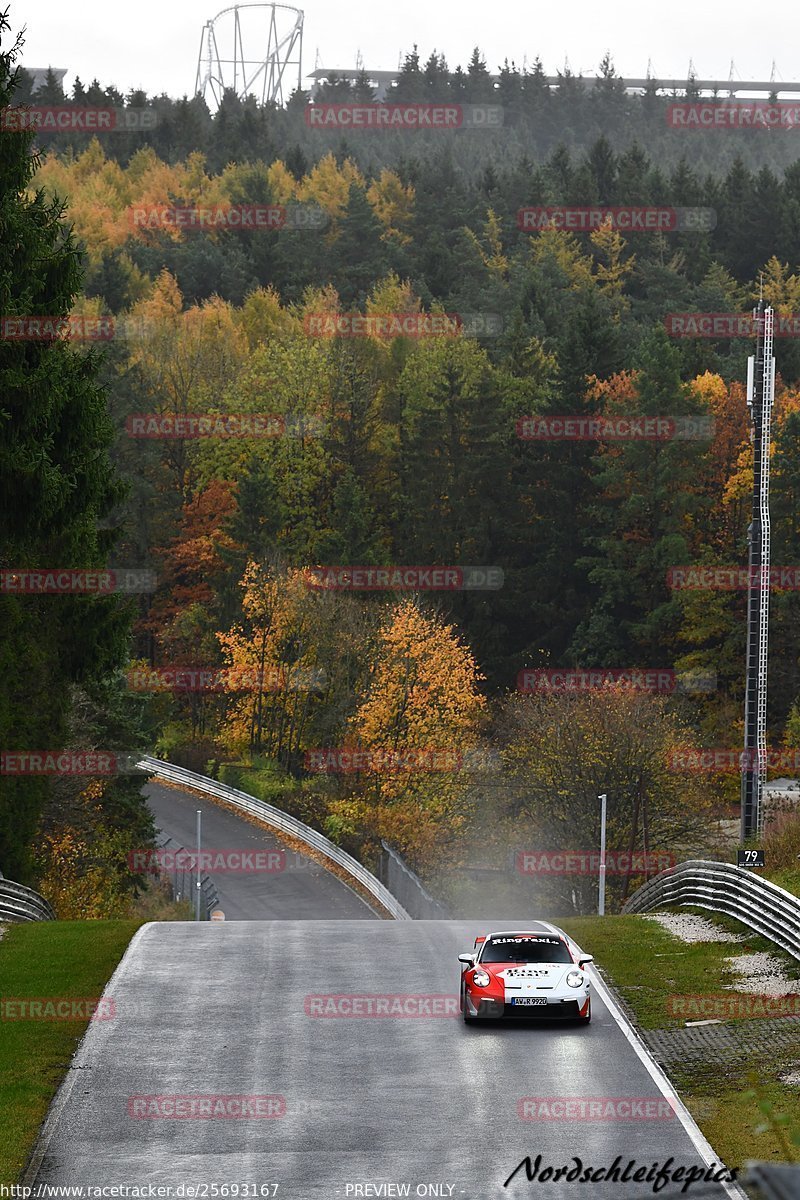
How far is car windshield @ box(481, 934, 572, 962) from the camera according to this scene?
21.8m

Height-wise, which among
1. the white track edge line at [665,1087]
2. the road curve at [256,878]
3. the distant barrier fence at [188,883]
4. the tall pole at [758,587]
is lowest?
the road curve at [256,878]

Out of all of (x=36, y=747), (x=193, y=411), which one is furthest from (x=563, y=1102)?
(x=193, y=411)

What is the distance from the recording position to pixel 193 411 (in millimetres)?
104312

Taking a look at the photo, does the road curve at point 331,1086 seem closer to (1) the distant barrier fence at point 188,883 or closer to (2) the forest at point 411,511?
(2) the forest at point 411,511

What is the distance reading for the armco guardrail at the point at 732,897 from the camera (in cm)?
2622

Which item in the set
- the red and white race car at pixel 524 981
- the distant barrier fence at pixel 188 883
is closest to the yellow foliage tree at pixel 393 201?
the distant barrier fence at pixel 188 883

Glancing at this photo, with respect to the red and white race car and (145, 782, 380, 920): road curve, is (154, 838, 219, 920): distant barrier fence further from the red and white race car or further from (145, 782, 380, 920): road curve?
the red and white race car

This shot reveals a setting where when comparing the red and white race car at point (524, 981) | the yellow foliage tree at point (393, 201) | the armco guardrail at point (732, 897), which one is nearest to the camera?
the red and white race car at point (524, 981)

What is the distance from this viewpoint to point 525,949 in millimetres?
22000

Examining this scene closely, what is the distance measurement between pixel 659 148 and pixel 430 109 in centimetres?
2463

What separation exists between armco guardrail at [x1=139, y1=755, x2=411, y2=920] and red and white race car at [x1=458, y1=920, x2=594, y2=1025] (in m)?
38.3

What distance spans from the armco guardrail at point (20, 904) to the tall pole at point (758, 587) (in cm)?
1546

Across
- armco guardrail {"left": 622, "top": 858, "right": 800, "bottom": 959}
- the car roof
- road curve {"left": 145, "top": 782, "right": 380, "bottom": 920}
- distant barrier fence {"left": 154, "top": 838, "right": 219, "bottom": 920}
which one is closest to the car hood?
the car roof

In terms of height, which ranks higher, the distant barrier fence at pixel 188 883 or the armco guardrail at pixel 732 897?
the armco guardrail at pixel 732 897
